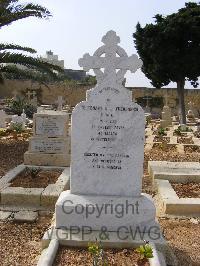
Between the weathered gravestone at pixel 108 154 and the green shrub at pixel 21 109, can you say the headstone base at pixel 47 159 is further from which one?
the green shrub at pixel 21 109

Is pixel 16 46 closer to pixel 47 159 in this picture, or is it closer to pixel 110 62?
pixel 47 159

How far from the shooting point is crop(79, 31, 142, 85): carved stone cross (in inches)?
163

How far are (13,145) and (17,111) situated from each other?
10.3m

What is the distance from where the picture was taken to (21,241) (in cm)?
428

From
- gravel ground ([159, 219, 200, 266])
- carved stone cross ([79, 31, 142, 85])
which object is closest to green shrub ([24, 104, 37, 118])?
gravel ground ([159, 219, 200, 266])

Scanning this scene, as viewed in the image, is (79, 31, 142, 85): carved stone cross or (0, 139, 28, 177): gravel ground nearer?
(79, 31, 142, 85): carved stone cross

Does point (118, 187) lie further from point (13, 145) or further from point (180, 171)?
point (13, 145)

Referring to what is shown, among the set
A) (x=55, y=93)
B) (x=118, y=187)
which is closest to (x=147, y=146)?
(x=118, y=187)

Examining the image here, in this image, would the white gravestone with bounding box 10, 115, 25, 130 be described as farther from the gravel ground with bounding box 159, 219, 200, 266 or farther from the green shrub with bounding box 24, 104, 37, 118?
the gravel ground with bounding box 159, 219, 200, 266

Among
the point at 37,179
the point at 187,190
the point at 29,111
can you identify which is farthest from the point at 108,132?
the point at 29,111

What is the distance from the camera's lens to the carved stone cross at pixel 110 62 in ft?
13.6

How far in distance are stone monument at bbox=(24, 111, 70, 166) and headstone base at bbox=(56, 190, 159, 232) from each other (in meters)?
3.69

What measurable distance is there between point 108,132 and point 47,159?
3733 mm

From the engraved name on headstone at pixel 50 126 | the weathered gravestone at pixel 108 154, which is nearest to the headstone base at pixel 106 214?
the weathered gravestone at pixel 108 154
